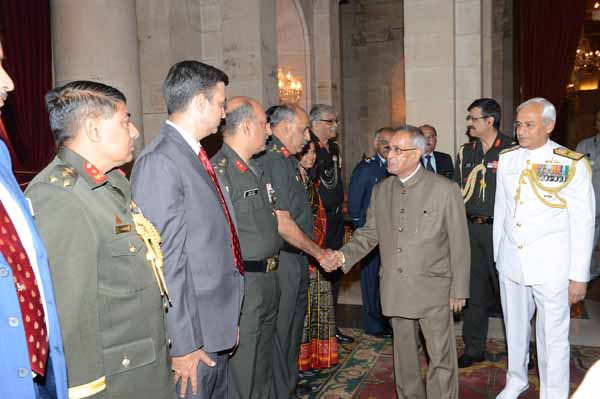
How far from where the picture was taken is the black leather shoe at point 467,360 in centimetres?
394

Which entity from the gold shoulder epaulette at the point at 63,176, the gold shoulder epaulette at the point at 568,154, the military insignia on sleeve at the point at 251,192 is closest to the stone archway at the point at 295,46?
the gold shoulder epaulette at the point at 568,154

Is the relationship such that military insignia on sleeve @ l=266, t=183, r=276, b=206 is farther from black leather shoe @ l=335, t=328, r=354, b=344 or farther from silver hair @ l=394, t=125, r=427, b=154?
black leather shoe @ l=335, t=328, r=354, b=344

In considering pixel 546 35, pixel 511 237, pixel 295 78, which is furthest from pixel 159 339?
pixel 295 78

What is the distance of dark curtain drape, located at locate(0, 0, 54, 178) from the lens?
4551 millimetres

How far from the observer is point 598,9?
11672mm

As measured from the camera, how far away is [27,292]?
136 centimetres

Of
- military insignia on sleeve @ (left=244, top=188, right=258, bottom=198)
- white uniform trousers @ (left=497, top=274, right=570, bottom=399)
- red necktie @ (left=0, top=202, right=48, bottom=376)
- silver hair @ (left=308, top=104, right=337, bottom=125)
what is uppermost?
silver hair @ (left=308, top=104, right=337, bottom=125)

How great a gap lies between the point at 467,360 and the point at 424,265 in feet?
4.63

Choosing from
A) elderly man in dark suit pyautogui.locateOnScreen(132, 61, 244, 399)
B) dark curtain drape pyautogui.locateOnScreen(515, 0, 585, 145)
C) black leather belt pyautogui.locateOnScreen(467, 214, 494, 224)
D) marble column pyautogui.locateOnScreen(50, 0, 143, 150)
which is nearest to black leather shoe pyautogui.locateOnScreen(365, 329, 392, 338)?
black leather belt pyautogui.locateOnScreen(467, 214, 494, 224)

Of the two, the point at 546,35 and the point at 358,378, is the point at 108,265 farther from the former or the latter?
the point at 546,35

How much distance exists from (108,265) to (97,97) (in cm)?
55

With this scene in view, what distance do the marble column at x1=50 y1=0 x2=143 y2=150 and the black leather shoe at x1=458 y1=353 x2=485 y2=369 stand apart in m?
3.28

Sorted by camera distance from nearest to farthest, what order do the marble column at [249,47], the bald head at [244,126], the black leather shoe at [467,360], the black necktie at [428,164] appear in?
1. the bald head at [244,126]
2. the black leather shoe at [467,360]
3. the black necktie at [428,164]
4. the marble column at [249,47]

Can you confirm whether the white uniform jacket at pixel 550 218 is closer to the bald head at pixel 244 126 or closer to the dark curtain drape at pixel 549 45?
the bald head at pixel 244 126
